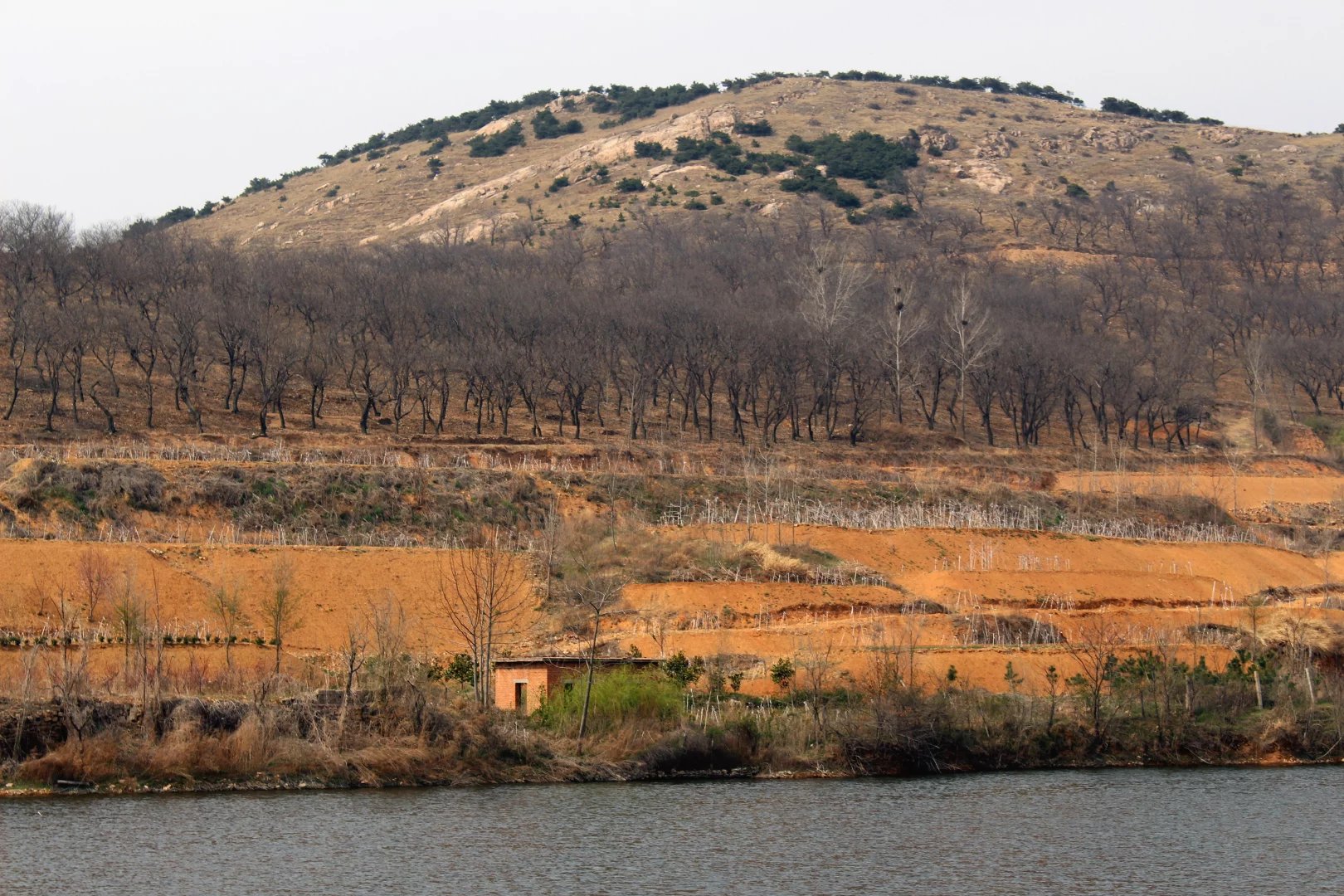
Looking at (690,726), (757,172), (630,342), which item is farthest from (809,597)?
(757,172)

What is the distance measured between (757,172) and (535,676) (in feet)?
420

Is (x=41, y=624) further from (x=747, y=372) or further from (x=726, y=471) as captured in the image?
(x=747, y=372)

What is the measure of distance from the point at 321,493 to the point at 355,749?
86.5ft

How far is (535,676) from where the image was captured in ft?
149

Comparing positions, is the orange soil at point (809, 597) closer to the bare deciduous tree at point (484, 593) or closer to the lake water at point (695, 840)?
the bare deciduous tree at point (484, 593)

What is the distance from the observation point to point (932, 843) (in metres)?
33.7

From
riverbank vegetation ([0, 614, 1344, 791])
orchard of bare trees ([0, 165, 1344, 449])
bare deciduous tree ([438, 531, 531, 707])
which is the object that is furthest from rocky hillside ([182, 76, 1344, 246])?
riverbank vegetation ([0, 614, 1344, 791])

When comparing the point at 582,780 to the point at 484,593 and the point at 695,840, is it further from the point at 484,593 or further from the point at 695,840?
the point at 484,593

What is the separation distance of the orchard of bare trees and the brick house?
36.7 metres

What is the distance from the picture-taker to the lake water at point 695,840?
98.1 feet

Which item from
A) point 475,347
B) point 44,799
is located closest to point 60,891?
point 44,799

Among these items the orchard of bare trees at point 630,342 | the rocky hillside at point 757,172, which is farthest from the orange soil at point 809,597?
the rocky hillside at point 757,172

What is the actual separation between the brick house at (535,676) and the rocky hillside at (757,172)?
103 metres

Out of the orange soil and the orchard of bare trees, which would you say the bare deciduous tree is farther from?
the orchard of bare trees
